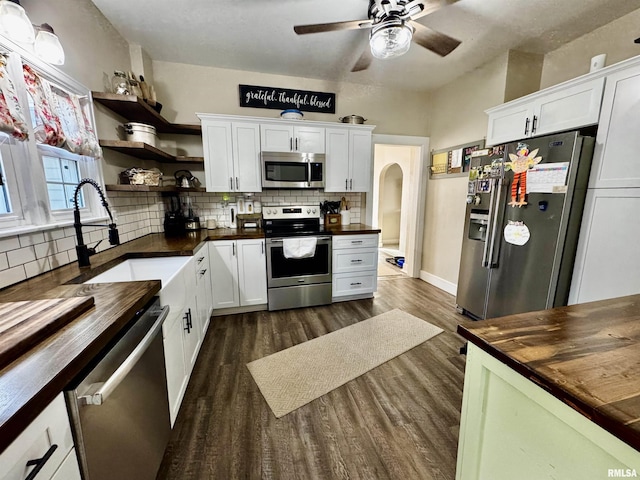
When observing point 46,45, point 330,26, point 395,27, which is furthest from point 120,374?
point 395,27

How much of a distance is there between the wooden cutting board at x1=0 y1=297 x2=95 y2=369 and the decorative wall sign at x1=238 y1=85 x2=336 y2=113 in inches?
113

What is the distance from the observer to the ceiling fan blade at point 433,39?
178 cm

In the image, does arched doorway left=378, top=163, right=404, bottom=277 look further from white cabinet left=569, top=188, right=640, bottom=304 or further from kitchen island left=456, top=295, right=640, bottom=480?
kitchen island left=456, top=295, right=640, bottom=480

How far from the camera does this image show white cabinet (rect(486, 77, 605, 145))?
6.01 ft

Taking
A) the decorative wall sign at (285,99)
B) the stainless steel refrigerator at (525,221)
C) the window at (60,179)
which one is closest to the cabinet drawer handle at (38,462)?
the window at (60,179)

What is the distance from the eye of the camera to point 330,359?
2094 millimetres

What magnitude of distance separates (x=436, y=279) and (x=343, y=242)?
1639 mm

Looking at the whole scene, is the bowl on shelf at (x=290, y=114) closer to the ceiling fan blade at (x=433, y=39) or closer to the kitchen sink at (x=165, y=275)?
the ceiling fan blade at (x=433, y=39)

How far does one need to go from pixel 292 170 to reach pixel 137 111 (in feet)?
4.84

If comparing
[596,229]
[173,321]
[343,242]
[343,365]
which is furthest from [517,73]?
[173,321]

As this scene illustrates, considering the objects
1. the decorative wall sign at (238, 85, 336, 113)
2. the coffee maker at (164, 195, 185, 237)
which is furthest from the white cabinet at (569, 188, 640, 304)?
the coffee maker at (164, 195, 185, 237)

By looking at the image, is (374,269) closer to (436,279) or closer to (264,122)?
(436,279)

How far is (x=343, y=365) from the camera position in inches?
79.8

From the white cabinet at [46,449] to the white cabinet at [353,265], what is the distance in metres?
2.50
